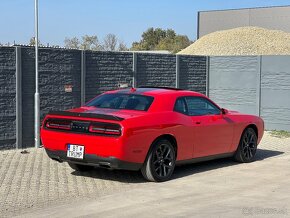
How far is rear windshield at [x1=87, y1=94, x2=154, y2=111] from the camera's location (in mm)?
8828

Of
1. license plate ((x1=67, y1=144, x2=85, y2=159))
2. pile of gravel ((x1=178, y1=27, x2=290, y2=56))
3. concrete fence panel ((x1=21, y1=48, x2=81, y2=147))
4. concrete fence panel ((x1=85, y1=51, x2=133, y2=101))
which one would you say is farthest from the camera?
pile of gravel ((x1=178, y1=27, x2=290, y2=56))

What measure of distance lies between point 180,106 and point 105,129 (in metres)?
1.74

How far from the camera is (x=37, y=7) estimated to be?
11.4m

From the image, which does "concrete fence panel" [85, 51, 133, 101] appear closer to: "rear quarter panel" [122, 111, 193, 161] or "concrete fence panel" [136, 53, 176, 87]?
"concrete fence panel" [136, 53, 176, 87]

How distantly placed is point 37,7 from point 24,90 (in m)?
1.81

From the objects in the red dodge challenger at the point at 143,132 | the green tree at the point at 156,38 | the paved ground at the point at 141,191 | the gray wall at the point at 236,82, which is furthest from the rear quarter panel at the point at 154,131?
the green tree at the point at 156,38

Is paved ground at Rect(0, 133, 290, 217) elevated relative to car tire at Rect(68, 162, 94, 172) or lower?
lower

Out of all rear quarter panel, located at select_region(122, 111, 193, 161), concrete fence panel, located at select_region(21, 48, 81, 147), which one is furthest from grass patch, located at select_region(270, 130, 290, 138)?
rear quarter panel, located at select_region(122, 111, 193, 161)

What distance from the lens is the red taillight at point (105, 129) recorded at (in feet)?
25.8

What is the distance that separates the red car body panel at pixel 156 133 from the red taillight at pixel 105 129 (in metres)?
0.07

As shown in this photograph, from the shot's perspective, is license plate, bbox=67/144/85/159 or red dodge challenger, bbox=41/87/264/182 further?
license plate, bbox=67/144/85/159

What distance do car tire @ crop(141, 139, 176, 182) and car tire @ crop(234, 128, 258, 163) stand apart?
221 cm

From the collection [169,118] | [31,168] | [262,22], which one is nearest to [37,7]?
[31,168]

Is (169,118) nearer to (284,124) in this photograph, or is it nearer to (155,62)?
(155,62)
